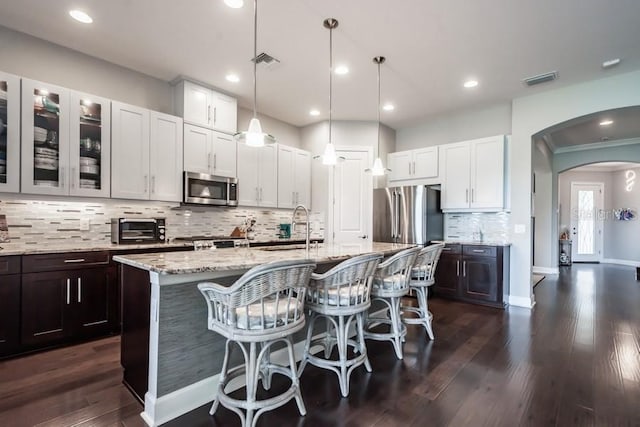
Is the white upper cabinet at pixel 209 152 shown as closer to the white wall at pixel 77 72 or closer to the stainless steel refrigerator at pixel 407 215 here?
the white wall at pixel 77 72

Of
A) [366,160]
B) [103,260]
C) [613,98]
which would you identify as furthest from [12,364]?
[613,98]

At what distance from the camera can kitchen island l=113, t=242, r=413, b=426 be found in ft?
5.82

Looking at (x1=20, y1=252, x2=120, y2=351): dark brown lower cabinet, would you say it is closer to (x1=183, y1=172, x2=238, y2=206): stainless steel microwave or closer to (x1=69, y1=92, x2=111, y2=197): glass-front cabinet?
(x1=69, y1=92, x2=111, y2=197): glass-front cabinet

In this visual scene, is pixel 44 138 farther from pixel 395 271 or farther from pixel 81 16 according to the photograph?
pixel 395 271

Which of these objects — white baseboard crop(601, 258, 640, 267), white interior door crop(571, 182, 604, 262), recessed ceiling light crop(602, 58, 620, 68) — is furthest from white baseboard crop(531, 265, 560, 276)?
recessed ceiling light crop(602, 58, 620, 68)

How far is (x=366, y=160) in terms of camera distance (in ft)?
17.6

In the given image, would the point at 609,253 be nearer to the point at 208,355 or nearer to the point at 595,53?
the point at 595,53

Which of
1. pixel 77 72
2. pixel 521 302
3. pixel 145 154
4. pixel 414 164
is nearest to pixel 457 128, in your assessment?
pixel 414 164

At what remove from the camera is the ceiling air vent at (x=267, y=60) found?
3398 millimetres

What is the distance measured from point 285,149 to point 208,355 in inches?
146

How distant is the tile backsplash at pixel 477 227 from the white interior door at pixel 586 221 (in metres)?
6.31

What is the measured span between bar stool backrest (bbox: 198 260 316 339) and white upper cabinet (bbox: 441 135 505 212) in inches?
152

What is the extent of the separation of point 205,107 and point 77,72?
1.34 metres

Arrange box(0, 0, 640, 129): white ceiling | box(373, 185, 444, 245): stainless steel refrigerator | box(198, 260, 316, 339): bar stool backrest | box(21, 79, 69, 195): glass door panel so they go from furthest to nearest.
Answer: box(373, 185, 444, 245): stainless steel refrigerator
box(21, 79, 69, 195): glass door panel
box(0, 0, 640, 129): white ceiling
box(198, 260, 316, 339): bar stool backrest
